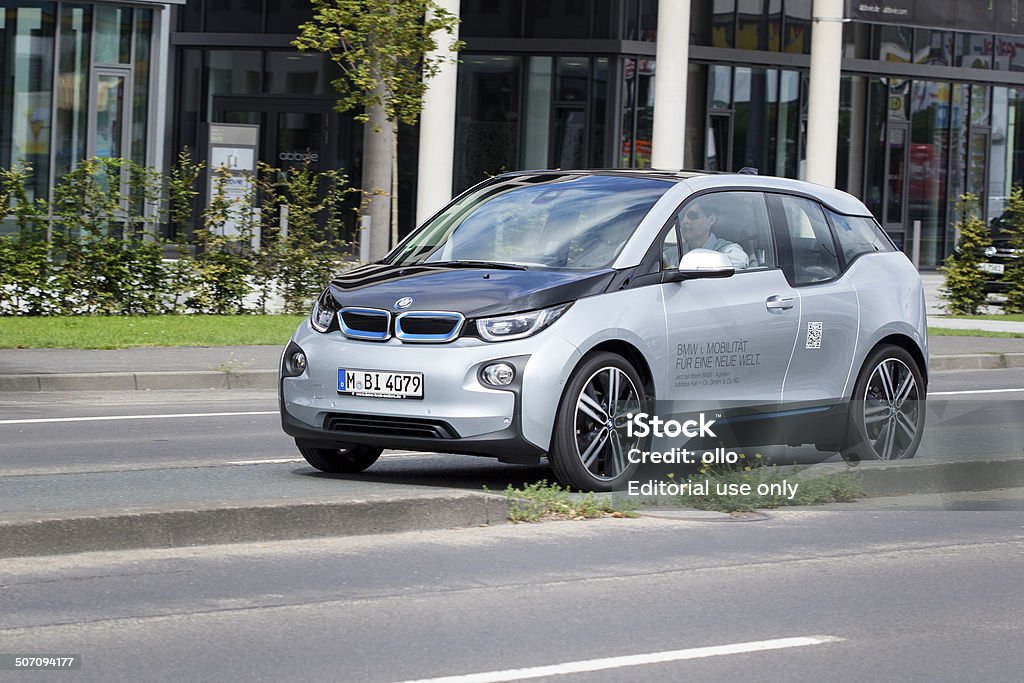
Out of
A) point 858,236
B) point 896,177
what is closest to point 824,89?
point 896,177

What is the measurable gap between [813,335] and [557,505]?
235 cm

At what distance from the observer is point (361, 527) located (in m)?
7.93

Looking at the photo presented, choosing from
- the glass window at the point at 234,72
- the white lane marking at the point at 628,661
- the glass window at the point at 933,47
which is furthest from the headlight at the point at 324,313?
the glass window at the point at 933,47

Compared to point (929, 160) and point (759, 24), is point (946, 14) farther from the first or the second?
point (929, 160)

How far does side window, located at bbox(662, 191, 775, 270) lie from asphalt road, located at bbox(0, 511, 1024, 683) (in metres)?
1.87

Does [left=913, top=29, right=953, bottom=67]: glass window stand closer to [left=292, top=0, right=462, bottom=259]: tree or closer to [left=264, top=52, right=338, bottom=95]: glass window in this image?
[left=264, top=52, right=338, bottom=95]: glass window

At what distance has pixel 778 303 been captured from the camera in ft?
32.1

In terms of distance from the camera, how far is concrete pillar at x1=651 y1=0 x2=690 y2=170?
31422 mm

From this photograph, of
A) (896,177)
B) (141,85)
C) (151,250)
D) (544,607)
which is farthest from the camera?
(896,177)

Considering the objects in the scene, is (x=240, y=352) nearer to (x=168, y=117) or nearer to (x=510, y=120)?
(x=510, y=120)

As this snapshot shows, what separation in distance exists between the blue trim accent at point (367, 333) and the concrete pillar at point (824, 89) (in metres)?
26.2

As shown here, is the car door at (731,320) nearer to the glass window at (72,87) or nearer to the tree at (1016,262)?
the tree at (1016,262)

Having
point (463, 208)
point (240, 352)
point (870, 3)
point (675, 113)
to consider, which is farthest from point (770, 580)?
point (870, 3)

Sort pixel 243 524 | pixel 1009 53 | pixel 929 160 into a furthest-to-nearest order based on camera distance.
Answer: pixel 1009 53 → pixel 929 160 → pixel 243 524
